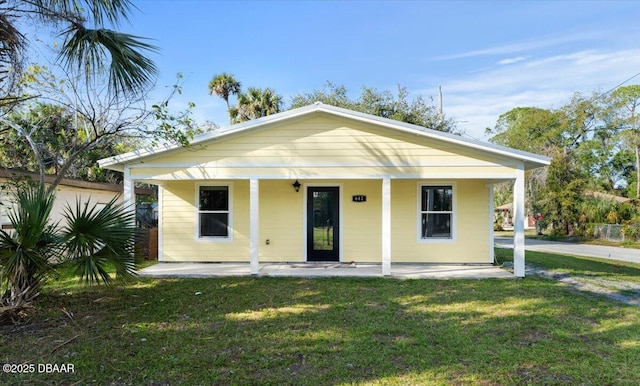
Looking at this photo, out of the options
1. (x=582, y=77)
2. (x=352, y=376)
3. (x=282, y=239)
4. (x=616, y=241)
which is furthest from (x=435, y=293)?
(x=582, y=77)

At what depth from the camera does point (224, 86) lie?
72.9 feet

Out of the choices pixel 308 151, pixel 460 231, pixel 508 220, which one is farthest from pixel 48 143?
pixel 508 220

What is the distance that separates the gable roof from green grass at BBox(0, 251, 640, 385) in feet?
8.91

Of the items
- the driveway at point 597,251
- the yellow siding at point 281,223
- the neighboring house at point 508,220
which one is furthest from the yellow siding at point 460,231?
the neighboring house at point 508,220

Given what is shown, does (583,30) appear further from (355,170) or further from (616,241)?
(355,170)

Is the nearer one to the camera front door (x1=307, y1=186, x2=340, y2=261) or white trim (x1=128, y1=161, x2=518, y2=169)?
white trim (x1=128, y1=161, x2=518, y2=169)

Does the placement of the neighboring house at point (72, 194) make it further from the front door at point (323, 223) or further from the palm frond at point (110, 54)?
the front door at point (323, 223)

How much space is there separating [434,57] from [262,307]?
62.6ft

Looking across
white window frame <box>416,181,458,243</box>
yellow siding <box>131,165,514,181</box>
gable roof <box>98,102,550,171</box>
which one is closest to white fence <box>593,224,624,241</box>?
white window frame <box>416,181,458,243</box>

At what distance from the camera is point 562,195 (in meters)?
22.5

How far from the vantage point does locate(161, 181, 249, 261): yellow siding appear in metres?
9.36

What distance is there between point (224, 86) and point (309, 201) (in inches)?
613

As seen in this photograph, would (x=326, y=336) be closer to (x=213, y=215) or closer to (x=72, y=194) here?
(x=213, y=215)

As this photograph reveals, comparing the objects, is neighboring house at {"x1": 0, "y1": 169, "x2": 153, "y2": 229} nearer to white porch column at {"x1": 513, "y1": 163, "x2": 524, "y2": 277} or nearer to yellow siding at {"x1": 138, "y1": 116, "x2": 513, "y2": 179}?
yellow siding at {"x1": 138, "y1": 116, "x2": 513, "y2": 179}
